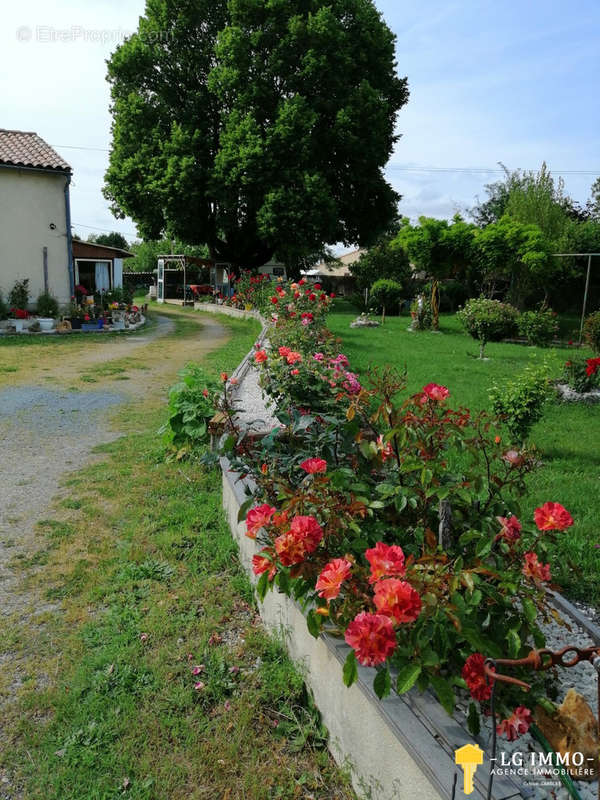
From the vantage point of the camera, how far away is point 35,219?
58.7ft

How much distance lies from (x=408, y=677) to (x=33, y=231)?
1946cm

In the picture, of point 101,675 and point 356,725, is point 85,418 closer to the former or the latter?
point 101,675

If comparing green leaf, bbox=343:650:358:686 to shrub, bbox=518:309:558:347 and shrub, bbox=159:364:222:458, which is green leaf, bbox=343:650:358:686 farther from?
shrub, bbox=518:309:558:347

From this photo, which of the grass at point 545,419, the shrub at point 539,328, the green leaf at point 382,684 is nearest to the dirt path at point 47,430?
the green leaf at point 382,684

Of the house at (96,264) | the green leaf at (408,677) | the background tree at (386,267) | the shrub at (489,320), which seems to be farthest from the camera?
the background tree at (386,267)

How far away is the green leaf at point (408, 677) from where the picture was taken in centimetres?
164

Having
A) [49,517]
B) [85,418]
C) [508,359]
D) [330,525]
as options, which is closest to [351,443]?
[330,525]

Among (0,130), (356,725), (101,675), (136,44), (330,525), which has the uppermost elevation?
(136,44)

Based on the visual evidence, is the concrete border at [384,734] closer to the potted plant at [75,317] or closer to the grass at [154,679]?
the grass at [154,679]

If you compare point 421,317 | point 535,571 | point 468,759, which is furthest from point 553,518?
point 421,317

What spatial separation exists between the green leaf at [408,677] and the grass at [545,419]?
2.90ft

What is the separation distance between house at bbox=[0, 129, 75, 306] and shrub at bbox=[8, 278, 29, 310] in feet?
1.29

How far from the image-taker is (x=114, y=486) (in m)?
5.07

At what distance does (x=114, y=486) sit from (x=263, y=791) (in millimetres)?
3441
